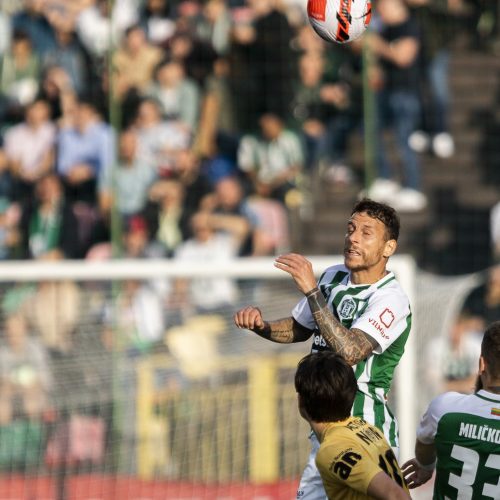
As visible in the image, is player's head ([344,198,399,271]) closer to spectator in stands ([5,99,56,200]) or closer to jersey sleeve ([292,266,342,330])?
jersey sleeve ([292,266,342,330])

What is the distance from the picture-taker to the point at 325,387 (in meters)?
4.38

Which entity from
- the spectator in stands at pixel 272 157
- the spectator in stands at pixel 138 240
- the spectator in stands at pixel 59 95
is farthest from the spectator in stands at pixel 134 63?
the spectator in stands at pixel 138 240

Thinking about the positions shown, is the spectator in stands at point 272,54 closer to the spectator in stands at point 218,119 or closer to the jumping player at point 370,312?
the spectator in stands at point 218,119

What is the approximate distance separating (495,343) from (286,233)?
6.39m

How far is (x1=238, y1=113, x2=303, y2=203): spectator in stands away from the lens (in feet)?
36.8

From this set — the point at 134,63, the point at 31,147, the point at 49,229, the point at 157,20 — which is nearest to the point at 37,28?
the point at 134,63

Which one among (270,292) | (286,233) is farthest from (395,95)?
(270,292)

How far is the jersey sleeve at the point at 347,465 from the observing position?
433 cm

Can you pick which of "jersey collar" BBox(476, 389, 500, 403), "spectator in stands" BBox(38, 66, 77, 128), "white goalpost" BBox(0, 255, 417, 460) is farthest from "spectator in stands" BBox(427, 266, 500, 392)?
"jersey collar" BBox(476, 389, 500, 403)

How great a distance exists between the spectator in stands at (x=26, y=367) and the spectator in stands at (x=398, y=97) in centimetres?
350

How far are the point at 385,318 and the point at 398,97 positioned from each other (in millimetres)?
6546

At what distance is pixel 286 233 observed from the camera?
437 inches

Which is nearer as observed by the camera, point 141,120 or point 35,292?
point 35,292

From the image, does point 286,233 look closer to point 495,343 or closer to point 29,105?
point 29,105
